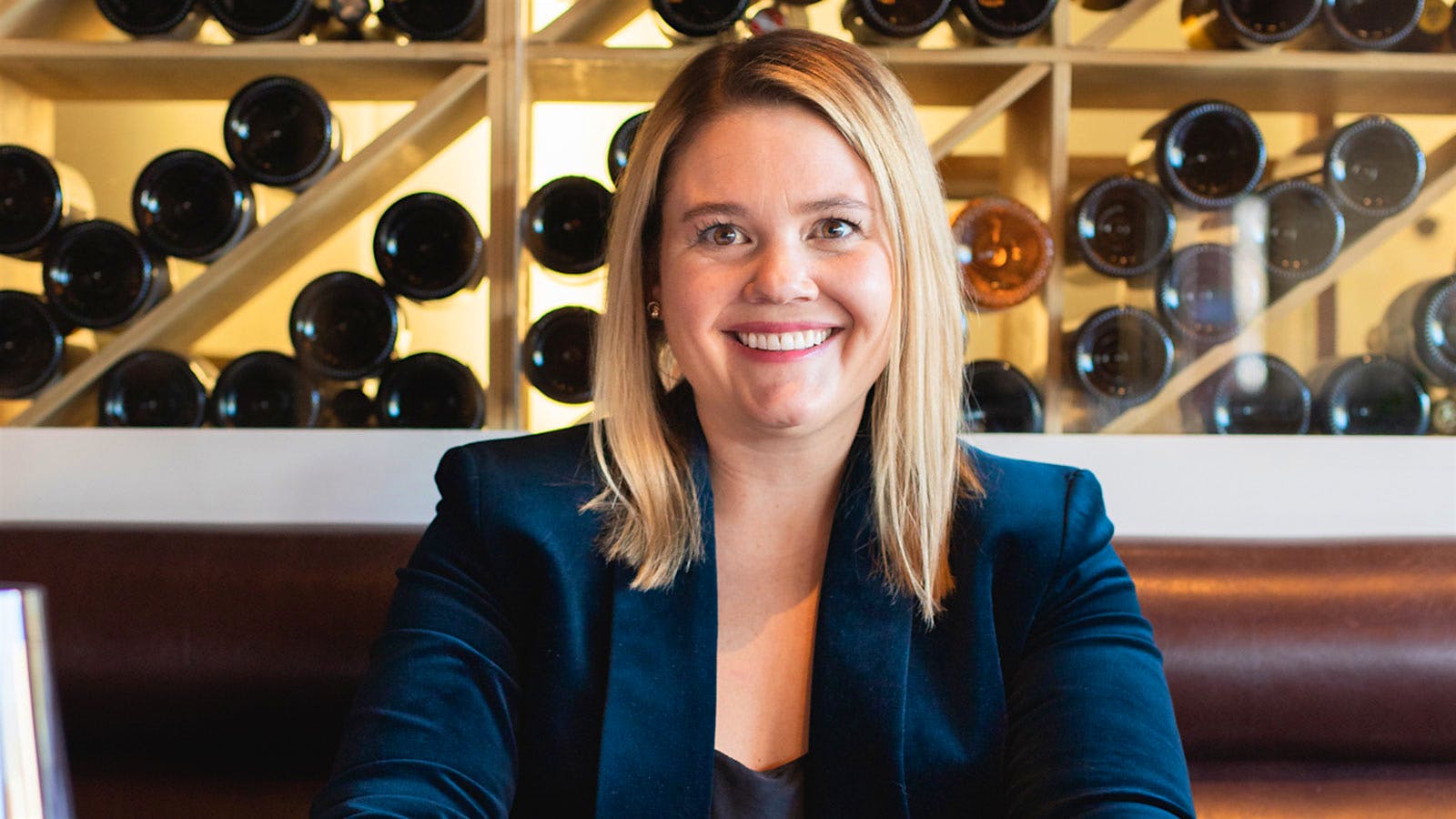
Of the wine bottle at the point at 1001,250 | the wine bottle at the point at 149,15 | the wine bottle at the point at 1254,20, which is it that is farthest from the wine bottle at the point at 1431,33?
the wine bottle at the point at 149,15

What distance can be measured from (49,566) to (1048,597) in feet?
3.45

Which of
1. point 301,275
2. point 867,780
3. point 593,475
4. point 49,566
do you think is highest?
point 301,275

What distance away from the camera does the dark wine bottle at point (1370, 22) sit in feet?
5.00

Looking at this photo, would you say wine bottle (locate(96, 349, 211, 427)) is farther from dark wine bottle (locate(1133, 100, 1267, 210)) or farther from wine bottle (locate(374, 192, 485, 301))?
dark wine bottle (locate(1133, 100, 1267, 210))

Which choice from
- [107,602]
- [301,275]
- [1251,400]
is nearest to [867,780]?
[107,602]

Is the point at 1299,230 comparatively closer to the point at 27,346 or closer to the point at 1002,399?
the point at 1002,399

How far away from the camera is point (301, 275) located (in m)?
1.75

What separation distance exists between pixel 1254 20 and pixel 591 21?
0.92m

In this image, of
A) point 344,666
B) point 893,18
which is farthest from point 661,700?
point 893,18

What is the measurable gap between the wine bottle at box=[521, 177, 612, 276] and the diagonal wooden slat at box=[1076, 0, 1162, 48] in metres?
0.69

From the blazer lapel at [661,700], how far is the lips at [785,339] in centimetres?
20

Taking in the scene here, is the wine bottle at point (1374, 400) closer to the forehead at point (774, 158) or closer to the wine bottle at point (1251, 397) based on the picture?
the wine bottle at point (1251, 397)

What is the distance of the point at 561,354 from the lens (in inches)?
61.2

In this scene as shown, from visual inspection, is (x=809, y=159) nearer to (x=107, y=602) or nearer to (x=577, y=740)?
(x=577, y=740)
